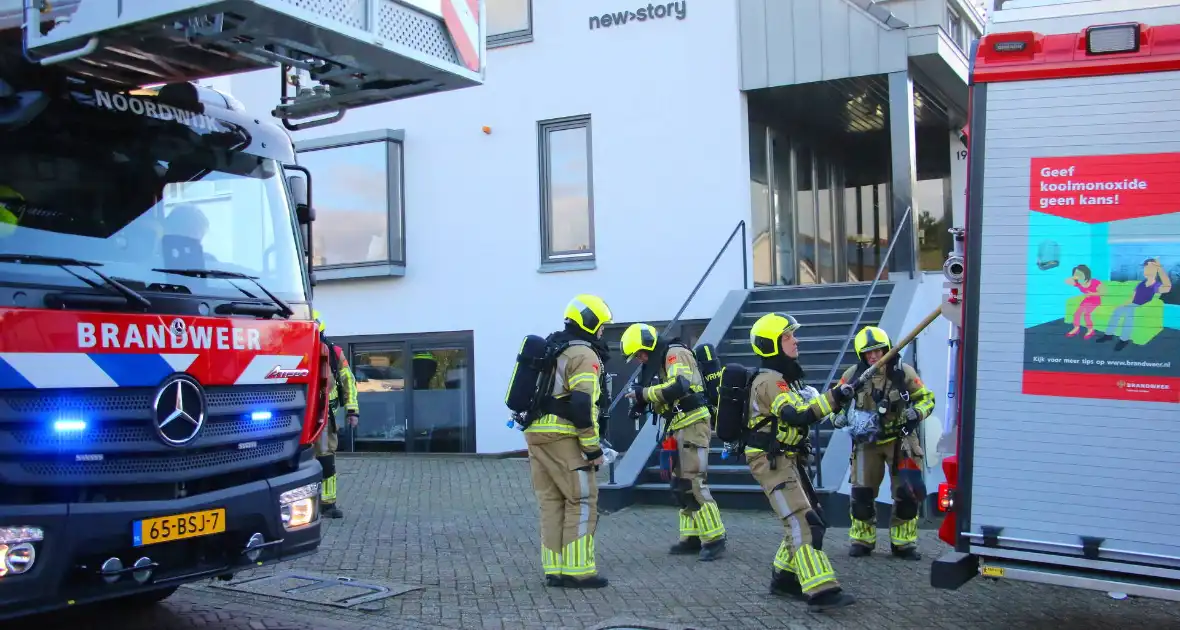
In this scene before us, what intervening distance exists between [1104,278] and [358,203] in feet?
41.1

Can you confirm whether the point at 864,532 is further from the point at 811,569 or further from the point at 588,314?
the point at 588,314

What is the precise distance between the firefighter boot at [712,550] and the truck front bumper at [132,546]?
11.2 feet

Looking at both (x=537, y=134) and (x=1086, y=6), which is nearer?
(x=1086, y=6)

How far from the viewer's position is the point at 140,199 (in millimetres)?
5523

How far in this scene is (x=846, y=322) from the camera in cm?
1254

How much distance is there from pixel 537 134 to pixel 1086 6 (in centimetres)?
998

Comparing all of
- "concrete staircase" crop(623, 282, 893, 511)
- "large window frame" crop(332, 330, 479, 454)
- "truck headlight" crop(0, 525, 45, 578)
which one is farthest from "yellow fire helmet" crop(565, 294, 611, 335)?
"large window frame" crop(332, 330, 479, 454)

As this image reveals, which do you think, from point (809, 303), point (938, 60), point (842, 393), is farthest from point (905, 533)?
point (938, 60)

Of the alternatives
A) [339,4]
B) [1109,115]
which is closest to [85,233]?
[339,4]

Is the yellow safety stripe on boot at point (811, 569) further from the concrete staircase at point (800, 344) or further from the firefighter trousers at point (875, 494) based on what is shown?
the concrete staircase at point (800, 344)

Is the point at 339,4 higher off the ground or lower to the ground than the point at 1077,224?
higher

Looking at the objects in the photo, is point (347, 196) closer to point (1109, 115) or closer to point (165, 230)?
point (165, 230)

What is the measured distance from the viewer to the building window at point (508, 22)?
15094 mm

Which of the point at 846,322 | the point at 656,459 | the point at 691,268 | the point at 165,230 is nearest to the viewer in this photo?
the point at 165,230
